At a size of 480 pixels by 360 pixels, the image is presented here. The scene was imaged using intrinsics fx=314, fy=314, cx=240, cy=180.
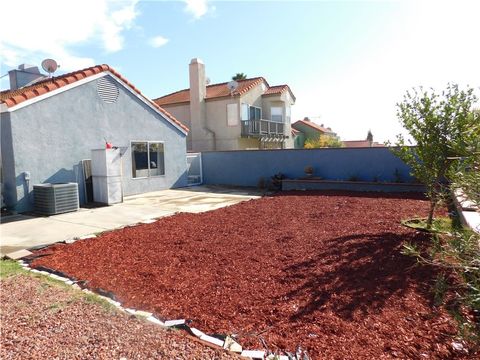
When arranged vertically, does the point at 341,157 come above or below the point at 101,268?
above

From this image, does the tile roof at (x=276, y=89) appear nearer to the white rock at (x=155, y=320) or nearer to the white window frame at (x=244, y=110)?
the white window frame at (x=244, y=110)

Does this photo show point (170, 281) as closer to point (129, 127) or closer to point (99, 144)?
point (99, 144)

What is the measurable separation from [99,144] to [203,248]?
28.2 ft

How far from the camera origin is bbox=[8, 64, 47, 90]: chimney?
1542 cm

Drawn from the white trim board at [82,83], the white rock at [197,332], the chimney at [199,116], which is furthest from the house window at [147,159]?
the white rock at [197,332]

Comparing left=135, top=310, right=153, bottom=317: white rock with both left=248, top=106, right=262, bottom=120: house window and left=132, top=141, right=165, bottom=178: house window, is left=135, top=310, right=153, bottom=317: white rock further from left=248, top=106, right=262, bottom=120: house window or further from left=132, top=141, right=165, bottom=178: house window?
left=248, top=106, right=262, bottom=120: house window

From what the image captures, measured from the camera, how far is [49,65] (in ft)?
41.5

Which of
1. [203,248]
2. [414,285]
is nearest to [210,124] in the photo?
[203,248]

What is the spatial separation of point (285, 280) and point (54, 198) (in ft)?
27.3

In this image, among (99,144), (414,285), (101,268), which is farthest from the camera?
(99,144)

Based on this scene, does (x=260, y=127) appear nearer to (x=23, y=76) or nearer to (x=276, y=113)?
(x=276, y=113)

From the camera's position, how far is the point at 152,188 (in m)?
15.1

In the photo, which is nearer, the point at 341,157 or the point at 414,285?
the point at 414,285

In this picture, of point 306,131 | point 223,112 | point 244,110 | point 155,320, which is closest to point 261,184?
point 223,112
